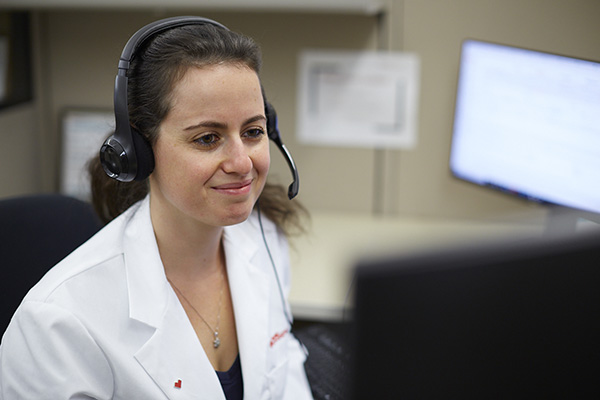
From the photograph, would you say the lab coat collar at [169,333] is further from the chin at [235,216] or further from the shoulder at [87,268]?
the chin at [235,216]

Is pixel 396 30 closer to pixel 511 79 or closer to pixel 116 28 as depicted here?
pixel 511 79

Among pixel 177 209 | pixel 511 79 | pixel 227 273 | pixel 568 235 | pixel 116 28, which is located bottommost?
pixel 227 273

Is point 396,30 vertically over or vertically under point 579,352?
over

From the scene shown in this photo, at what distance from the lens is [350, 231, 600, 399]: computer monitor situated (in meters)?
0.38

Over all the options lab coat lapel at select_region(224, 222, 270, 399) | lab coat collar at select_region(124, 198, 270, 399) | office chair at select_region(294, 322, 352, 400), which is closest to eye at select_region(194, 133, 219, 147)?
lab coat collar at select_region(124, 198, 270, 399)

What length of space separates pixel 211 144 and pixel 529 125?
33.6 inches

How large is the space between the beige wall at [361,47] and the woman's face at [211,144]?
744 mm

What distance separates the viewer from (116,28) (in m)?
1.79

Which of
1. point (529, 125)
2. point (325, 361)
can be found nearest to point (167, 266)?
point (325, 361)

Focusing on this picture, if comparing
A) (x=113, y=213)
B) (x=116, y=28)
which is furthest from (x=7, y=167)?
(x=113, y=213)

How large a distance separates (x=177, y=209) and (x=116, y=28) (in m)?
1.03

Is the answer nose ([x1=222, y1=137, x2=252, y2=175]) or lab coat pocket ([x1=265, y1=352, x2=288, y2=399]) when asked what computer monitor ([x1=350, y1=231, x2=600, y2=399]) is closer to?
nose ([x1=222, y1=137, x2=252, y2=175])

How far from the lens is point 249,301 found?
1062 millimetres

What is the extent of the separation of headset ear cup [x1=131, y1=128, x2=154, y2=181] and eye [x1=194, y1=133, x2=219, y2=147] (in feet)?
0.24
